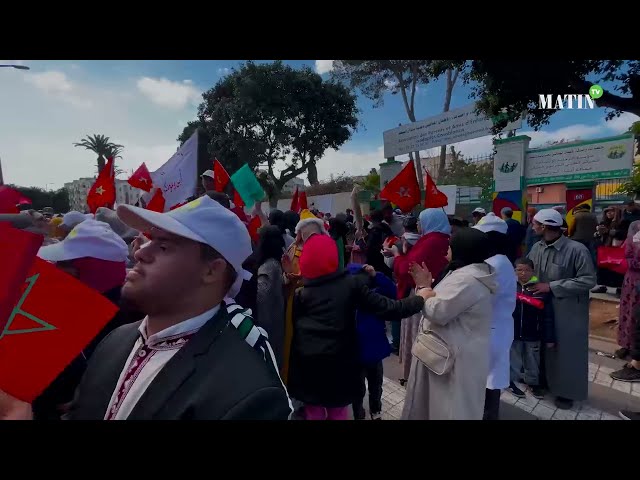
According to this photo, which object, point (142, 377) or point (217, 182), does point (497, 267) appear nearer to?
point (142, 377)

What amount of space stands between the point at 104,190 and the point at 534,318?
16.0 feet

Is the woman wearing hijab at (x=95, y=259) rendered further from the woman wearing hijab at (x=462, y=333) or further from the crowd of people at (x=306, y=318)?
the woman wearing hijab at (x=462, y=333)

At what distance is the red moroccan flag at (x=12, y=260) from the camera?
1071 millimetres

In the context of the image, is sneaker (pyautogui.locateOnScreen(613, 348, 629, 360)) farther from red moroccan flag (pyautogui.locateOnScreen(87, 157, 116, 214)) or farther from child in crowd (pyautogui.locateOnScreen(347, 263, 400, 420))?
red moroccan flag (pyautogui.locateOnScreen(87, 157, 116, 214))

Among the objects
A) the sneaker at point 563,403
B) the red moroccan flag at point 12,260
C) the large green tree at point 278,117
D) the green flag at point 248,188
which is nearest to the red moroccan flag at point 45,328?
the red moroccan flag at point 12,260

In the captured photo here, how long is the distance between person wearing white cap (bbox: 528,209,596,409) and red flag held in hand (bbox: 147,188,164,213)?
3845 millimetres

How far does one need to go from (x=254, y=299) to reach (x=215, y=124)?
17.7m

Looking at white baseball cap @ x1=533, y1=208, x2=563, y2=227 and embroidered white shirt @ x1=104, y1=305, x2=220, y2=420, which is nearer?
embroidered white shirt @ x1=104, y1=305, x2=220, y2=420

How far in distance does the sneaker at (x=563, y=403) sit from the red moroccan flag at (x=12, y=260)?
404 cm

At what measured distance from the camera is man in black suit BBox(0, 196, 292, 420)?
107 cm

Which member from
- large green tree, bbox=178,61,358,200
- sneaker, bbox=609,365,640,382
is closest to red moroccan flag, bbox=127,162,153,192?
sneaker, bbox=609,365,640,382

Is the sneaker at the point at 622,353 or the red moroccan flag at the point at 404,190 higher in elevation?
the red moroccan flag at the point at 404,190
